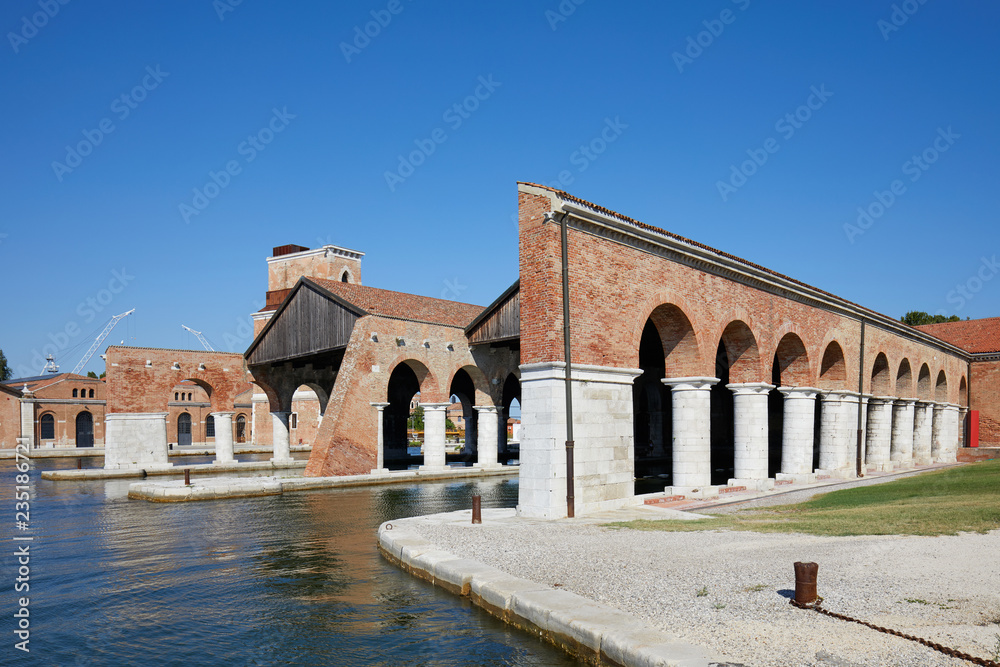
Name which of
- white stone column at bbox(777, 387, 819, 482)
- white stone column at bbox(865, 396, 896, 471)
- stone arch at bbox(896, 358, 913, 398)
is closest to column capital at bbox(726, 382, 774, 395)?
white stone column at bbox(777, 387, 819, 482)

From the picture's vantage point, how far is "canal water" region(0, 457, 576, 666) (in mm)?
7773

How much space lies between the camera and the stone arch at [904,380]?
107 feet

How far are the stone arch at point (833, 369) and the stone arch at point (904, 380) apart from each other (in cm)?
843

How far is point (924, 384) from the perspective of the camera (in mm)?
36531

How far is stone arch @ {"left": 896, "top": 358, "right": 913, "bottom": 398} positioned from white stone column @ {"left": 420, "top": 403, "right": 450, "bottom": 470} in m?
20.1

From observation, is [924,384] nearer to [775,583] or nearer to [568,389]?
[568,389]

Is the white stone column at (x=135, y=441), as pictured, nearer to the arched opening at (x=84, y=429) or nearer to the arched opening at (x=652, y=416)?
the arched opening at (x=652, y=416)

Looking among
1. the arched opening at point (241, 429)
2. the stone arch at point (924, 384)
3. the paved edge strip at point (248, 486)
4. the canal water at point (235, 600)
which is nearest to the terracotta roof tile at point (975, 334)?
the stone arch at point (924, 384)

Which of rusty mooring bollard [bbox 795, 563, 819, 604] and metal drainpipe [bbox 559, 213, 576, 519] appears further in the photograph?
metal drainpipe [bbox 559, 213, 576, 519]

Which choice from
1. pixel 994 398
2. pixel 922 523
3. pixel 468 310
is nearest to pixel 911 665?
pixel 922 523

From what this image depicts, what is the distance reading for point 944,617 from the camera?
21.5 ft

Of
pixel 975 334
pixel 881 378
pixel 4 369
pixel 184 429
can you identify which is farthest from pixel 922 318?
pixel 4 369

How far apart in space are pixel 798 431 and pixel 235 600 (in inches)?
719

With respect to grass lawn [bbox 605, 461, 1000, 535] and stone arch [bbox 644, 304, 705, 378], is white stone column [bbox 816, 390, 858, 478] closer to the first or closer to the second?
grass lawn [bbox 605, 461, 1000, 535]
